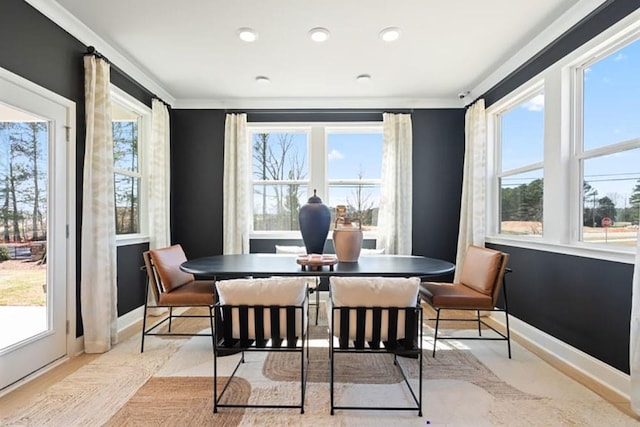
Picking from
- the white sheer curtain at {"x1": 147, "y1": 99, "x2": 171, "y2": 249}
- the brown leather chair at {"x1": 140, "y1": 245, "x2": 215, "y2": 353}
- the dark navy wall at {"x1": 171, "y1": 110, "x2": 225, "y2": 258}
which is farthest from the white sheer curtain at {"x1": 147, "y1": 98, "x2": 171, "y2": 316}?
the brown leather chair at {"x1": 140, "y1": 245, "x2": 215, "y2": 353}

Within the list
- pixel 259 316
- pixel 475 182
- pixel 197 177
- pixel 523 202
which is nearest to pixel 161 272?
pixel 259 316

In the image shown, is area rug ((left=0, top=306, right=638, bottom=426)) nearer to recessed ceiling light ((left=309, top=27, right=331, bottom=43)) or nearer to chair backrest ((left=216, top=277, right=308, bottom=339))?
chair backrest ((left=216, top=277, right=308, bottom=339))

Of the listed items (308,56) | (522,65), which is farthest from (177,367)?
(522,65)

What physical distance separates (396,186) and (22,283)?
368 cm

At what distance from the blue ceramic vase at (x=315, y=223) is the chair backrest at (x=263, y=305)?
831 mm

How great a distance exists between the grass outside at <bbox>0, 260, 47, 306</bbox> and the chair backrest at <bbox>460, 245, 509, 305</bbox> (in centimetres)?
337

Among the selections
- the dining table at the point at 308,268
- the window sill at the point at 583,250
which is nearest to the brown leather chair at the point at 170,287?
the dining table at the point at 308,268

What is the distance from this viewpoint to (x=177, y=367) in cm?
252

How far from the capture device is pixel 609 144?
238 centimetres

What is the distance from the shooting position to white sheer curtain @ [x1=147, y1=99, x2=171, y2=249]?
3850 mm

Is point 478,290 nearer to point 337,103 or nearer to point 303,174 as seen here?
point 303,174

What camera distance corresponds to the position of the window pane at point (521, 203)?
3211 mm

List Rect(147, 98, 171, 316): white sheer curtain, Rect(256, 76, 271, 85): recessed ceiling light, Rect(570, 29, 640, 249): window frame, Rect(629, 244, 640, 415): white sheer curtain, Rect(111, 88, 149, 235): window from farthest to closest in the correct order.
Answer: Rect(147, 98, 171, 316): white sheer curtain, Rect(256, 76, 271, 85): recessed ceiling light, Rect(111, 88, 149, 235): window, Rect(570, 29, 640, 249): window frame, Rect(629, 244, 640, 415): white sheer curtain

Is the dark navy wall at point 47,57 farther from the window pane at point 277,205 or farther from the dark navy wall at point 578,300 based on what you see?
the dark navy wall at point 578,300
